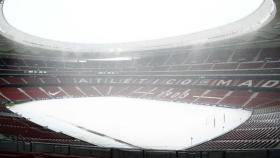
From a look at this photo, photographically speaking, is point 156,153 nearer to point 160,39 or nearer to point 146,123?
point 146,123

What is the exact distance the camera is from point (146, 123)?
2922 cm

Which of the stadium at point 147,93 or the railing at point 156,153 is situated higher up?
the stadium at point 147,93

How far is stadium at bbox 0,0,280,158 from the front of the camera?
1867 cm

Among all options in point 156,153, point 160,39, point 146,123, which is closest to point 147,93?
point 160,39

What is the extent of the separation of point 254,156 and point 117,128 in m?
18.3

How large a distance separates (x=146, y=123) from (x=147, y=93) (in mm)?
24777

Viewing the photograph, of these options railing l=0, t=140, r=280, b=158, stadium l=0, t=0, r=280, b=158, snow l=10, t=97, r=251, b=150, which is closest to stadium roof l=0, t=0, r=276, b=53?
stadium l=0, t=0, r=280, b=158

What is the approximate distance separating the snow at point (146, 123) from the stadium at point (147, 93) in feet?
0.29

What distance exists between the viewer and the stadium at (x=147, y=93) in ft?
61.3

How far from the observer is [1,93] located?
48188 millimetres

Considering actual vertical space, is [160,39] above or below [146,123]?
above

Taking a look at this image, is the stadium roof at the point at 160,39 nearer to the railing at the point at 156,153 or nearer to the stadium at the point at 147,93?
the stadium at the point at 147,93

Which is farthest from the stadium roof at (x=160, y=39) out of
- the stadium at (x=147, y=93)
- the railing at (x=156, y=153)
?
the railing at (x=156, y=153)

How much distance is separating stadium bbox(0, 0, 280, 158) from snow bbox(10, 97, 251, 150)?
0.29 feet
